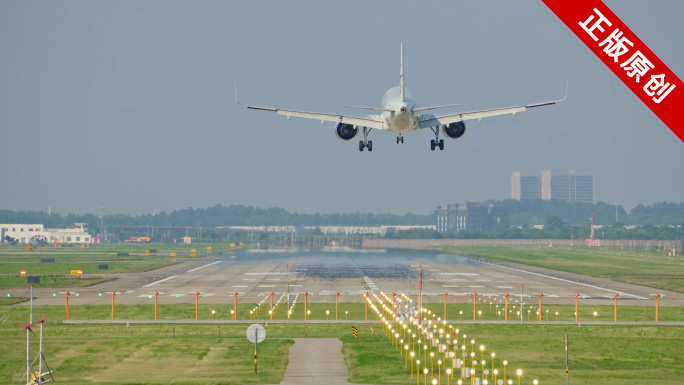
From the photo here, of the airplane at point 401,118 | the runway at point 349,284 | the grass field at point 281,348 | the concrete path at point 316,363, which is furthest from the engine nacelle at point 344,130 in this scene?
the concrete path at point 316,363

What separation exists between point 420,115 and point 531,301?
21.1m

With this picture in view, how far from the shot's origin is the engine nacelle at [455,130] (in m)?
62.9

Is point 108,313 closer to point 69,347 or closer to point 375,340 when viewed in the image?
point 69,347

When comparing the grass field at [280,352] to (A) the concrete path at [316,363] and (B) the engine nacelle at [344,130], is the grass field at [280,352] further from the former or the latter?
(B) the engine nacelle at [344,130]

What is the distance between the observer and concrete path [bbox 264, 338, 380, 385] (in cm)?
3612

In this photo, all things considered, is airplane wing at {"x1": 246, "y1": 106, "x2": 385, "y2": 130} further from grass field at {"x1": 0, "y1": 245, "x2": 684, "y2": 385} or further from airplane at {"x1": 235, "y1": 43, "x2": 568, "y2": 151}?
grass field at {"x1": 0, "y1": 245, "x2": 684, "y2": 385}

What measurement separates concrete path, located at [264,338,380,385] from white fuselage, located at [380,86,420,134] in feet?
55.8

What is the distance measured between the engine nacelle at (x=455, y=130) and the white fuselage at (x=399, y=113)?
328 centimetres

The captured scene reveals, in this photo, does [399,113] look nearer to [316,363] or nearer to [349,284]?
[316,363]

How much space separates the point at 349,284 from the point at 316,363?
5244cm

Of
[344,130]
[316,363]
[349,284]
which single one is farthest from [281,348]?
[349,284]

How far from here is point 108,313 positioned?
6281cm

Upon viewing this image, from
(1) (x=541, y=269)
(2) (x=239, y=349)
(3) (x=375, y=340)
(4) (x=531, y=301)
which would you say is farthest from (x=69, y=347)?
(1) (x=541, y=269)

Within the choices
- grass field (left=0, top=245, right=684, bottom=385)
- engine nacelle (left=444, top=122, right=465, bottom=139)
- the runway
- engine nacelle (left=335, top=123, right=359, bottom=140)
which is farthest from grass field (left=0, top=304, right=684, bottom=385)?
the runway
